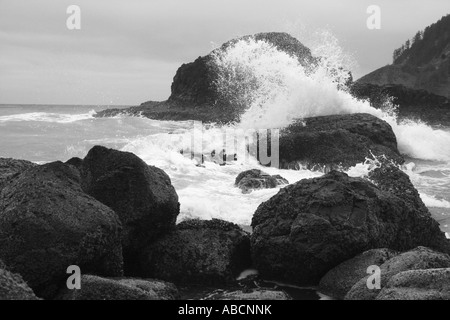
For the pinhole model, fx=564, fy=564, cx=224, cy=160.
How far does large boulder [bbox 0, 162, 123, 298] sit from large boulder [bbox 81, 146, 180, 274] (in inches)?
23.0

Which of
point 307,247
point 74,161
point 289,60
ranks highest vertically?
point 289,60

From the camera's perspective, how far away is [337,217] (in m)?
5.09

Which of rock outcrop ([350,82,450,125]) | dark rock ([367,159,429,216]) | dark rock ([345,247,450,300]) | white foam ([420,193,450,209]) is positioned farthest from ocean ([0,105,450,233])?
rock outcrop ([350,82,450,125])

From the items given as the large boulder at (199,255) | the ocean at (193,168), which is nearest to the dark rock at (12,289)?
the large boulder at (199,255)

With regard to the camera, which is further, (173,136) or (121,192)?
(173,136)

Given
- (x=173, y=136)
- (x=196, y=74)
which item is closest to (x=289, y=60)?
(x=173, y=136)

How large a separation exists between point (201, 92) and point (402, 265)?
31.9 metres

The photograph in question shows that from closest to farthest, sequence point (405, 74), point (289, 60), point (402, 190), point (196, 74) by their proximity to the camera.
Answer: point (402, 190) < point (289, 60) < point (196, 74) < point (405, 74)

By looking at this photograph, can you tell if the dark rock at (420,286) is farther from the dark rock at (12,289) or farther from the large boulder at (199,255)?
the dark rock at (12,289)

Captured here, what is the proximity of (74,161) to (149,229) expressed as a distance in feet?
3.45

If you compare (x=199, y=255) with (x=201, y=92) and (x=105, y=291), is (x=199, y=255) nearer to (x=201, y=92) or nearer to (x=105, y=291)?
Result: (x=105, y=291)

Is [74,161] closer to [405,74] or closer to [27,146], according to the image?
[27,146]

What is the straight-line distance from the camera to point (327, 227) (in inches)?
196

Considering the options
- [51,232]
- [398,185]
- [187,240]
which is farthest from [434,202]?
[51,232]
